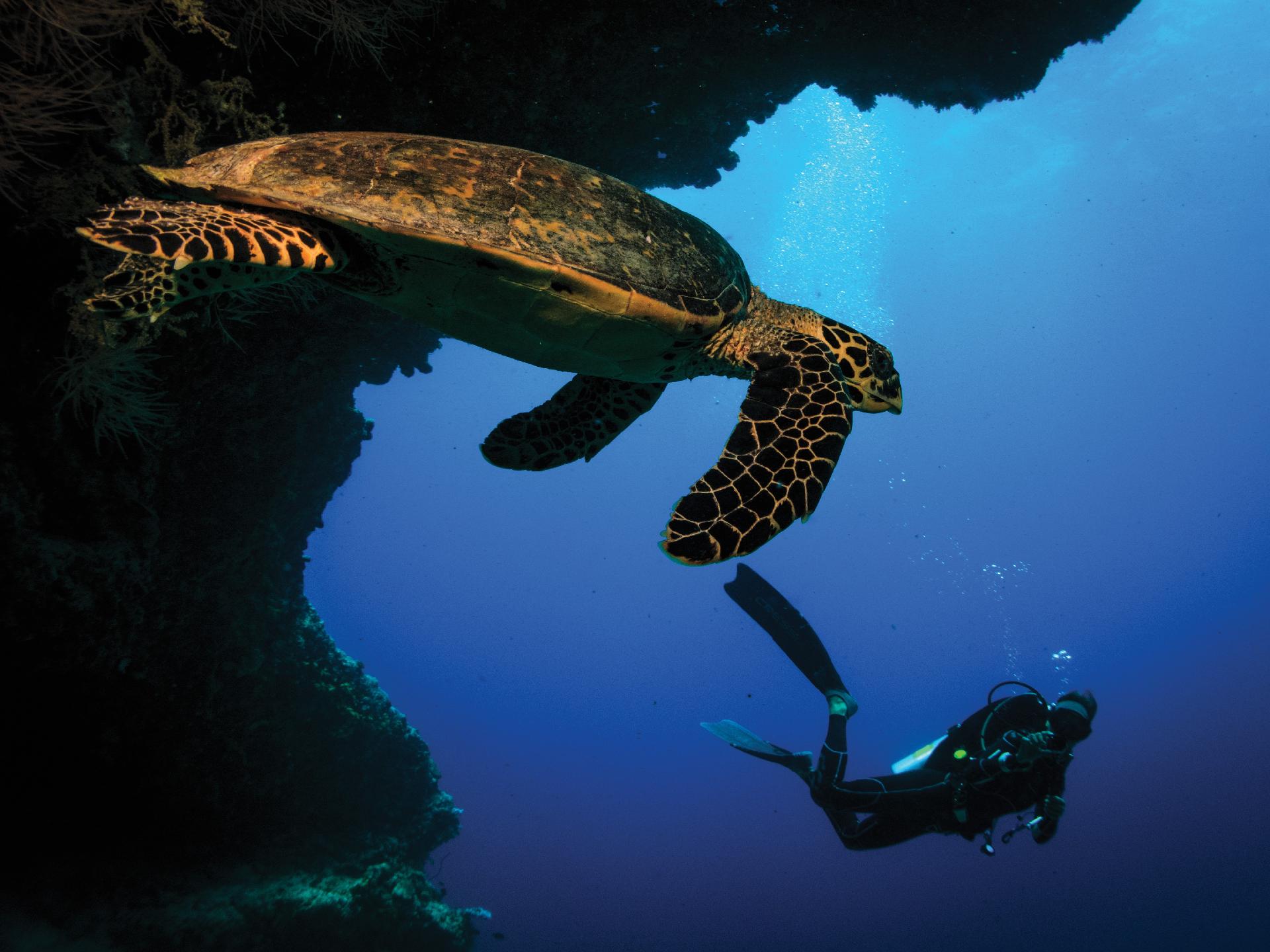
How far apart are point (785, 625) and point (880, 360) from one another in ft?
28.6

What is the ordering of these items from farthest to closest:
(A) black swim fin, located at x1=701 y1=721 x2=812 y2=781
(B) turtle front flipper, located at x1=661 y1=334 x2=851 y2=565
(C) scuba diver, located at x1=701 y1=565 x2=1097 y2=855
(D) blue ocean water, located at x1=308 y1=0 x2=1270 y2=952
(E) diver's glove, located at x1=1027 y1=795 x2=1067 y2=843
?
(D) blue ocean water, located at x1=308 y1=0 x2=1270 y2=952 → (A) black swim fin, located at x1=701 y1=721 x2=812 y2=781 → (C) scuba diver, located at x1=701 y1=565 x2=1097 y2=855 → (E) diver's glove, located at x1=1027 y1=795 x2=1067 y2=843 → (B) turtle front flipper, located at x1=661 y1=334 x2=851 y2=565

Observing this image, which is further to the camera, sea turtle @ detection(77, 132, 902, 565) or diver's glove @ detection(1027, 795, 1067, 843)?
diver's glove @ detection(1027, 795, 1067, 843)

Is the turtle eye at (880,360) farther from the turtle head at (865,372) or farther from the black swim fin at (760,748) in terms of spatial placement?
the black swim fin at (760,748)

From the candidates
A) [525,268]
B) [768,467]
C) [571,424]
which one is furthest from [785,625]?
[525,268]

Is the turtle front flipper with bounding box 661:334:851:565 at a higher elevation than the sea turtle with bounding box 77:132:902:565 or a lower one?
lower

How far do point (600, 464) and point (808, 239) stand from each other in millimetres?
40361

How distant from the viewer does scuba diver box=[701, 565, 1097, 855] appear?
8.30m

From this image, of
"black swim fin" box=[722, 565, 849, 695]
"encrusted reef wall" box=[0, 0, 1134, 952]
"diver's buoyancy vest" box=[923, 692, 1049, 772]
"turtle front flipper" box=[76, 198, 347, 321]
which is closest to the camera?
"turtle front flipper" box=[76, 198, 347, 321]

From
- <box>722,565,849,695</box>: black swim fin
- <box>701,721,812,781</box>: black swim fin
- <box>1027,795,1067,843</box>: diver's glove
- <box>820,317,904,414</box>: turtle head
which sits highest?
→ <box>722,565,849,695</box>: black swim fin

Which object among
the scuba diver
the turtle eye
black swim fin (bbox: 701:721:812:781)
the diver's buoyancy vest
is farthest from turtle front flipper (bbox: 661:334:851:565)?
the diver's buoyancy vest

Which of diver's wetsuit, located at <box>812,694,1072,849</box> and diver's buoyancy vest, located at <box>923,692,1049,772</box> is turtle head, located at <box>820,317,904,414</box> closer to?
diver's wetsuit, located at <box>812,694,1072,849</box>

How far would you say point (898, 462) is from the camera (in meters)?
58.0

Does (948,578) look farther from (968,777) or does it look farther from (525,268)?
(525,268)

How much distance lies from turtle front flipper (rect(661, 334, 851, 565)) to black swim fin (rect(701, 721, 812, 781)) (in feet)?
28.6
